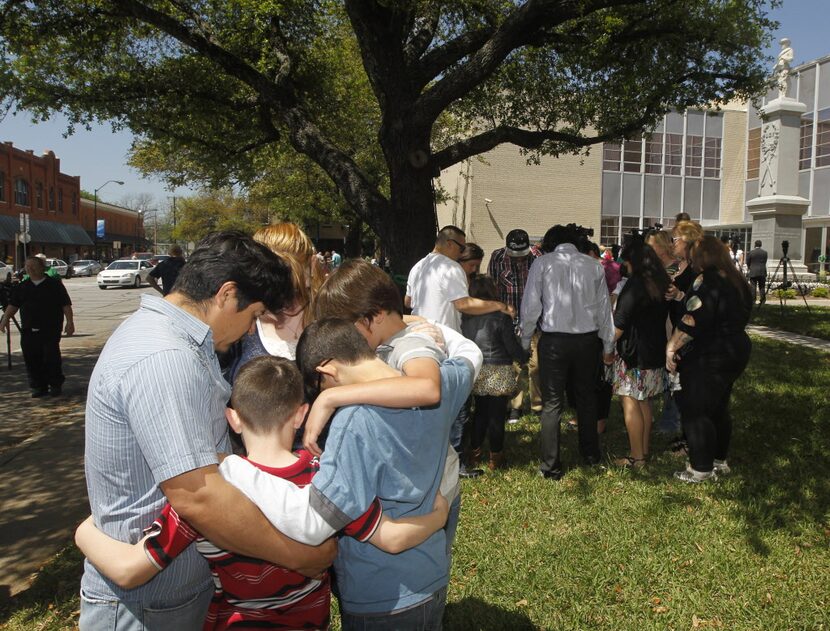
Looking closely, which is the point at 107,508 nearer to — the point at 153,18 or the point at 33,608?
the point at 33,608

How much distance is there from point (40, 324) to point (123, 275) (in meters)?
28.7

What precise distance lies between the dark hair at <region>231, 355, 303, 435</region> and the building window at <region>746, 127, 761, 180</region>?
131ft

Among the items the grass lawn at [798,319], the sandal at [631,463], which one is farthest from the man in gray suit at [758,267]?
the sandal at [631,463]

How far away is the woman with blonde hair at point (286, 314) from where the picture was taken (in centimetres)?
288

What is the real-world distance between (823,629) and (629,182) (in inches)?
1383

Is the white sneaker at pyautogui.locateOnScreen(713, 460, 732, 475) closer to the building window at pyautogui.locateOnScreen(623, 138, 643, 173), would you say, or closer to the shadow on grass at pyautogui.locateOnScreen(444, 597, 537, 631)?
the shadow on grass at pyautogui.locateOnScreen(444, 597, 537, 631)

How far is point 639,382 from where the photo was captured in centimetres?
554

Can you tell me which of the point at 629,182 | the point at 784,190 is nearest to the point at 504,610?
the point at 784,190

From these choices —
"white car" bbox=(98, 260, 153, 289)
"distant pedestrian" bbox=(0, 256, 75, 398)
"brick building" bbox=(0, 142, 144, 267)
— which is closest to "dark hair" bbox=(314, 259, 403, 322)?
"distant pedestrian" bbox=(0, 256, 75, 398)

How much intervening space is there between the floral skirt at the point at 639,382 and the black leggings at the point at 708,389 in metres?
0.29

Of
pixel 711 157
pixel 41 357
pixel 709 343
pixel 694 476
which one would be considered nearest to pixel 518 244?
pixel 709 343

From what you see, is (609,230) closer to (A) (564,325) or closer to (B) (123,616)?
(A) (564,325)

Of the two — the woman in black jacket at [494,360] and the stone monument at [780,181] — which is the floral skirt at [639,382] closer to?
the woman in black jacket at [494,360]

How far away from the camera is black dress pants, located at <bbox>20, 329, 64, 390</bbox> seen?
9.14 m
